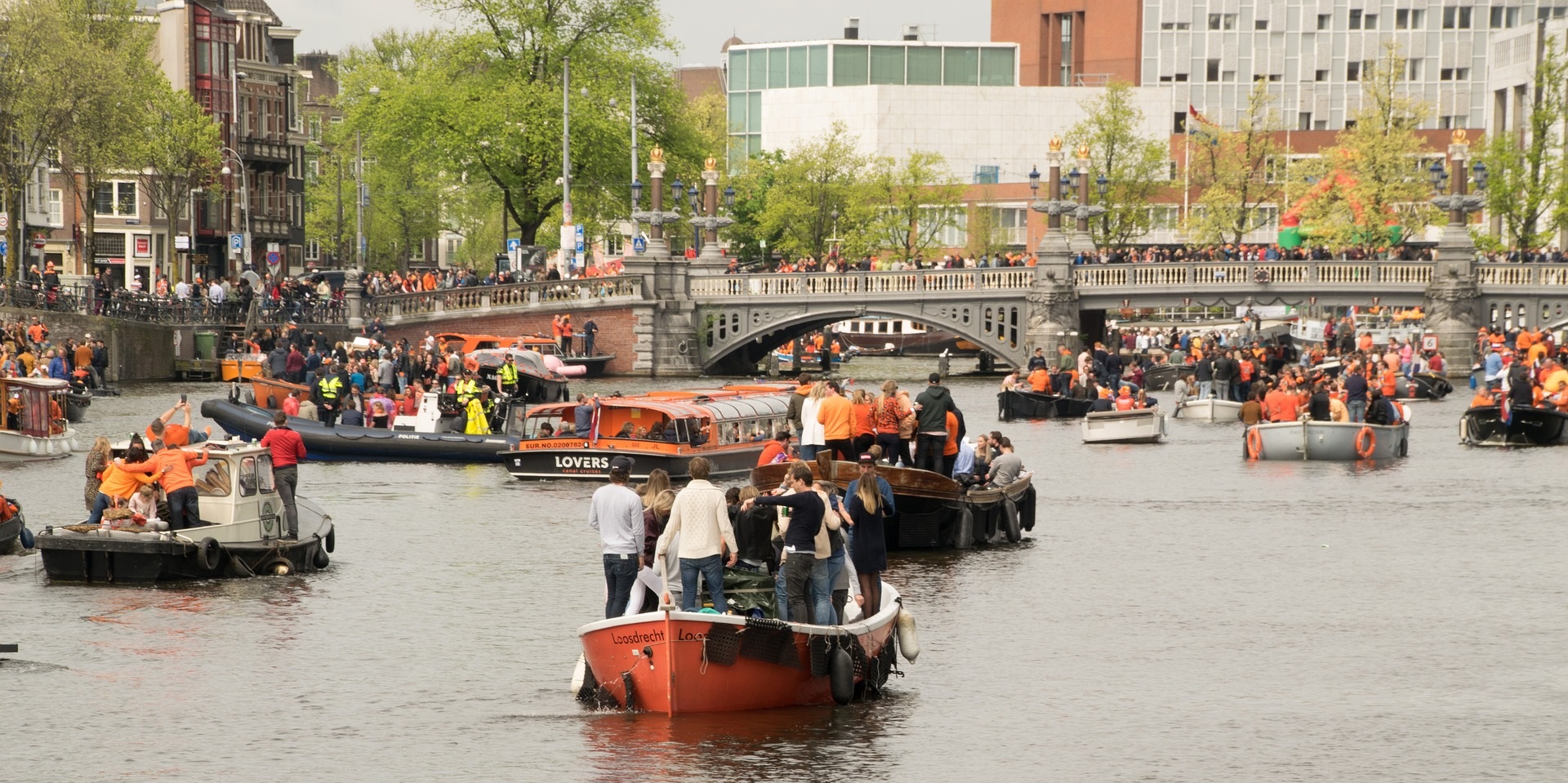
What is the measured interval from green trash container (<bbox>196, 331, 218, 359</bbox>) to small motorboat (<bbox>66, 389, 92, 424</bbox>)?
43.0 ft

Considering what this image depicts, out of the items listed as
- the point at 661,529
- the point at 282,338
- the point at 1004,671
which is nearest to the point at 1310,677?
the point at 1004,671

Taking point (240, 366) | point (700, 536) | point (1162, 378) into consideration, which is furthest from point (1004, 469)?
point (1162, 378)

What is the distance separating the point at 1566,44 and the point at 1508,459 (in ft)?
169

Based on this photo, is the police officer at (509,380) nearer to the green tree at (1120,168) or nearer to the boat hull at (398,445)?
the boat hull at (398,445)

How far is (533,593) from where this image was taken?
1023 inches

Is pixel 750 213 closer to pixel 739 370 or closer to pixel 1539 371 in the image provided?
pixel 739 370

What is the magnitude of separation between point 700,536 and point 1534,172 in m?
74.2

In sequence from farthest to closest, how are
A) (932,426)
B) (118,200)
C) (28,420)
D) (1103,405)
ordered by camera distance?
(118,200)
(1103,405)
(28,420)
(932,426)

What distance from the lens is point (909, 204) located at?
105m

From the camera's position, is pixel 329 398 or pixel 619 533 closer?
pixel 619 533

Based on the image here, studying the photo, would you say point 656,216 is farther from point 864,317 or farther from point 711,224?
point 864,317

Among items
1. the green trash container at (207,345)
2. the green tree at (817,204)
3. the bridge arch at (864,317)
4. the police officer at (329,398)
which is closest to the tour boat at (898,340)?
the green tree at (817,204)

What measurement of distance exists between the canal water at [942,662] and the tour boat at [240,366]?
25644mm

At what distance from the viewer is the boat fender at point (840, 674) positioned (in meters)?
18.6
